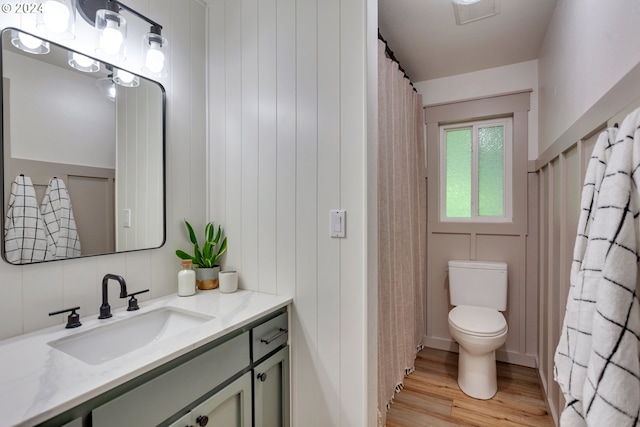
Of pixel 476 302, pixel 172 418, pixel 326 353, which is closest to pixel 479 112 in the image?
pixel 476 302

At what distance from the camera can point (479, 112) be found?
2.52 metres

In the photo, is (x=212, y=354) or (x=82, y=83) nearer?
(x=212, y=354)

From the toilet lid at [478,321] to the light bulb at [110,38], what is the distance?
244cm

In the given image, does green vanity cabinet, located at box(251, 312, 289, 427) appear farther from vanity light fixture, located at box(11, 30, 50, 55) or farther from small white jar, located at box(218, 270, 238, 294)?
vanity light fixture, located at box(11, 30, 50, 55)

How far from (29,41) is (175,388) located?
131cm

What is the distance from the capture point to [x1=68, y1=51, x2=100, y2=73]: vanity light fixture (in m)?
1.18

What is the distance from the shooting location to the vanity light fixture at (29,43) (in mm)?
1039

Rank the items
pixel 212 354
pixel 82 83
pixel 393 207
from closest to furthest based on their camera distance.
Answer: pixel 212 354
pixel 82 83
pixel 393 207

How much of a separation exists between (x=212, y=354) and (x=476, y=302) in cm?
213

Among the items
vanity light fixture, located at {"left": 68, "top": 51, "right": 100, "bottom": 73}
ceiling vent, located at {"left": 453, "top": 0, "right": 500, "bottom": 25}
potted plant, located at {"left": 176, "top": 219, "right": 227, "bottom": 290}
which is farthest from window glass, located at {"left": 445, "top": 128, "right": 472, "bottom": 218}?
vanity light fixture, located at {"left": 68, "top": 51, "right": 100, "bottom": 73}

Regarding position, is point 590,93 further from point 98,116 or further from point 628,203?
point 98,116

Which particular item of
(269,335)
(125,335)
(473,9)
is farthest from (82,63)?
(473,9)

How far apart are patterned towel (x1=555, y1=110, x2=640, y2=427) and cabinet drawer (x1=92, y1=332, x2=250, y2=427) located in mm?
1050

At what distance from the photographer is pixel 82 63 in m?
1.21
